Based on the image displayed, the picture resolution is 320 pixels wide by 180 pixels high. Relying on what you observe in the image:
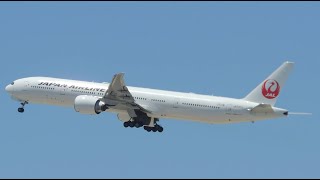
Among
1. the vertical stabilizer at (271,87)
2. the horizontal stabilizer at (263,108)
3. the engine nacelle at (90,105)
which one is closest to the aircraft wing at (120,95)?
the engine nacelle at (90,105)

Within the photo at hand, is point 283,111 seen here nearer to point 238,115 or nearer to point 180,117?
point 238,115

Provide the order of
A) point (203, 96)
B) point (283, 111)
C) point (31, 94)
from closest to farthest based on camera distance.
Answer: point (283, 111), point (203, 96), point (31, 94)

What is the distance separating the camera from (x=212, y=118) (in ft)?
193

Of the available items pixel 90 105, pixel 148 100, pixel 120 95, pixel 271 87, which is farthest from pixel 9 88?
pixel 271 87

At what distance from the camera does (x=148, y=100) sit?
62781mm

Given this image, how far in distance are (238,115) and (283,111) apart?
3877 millimetres

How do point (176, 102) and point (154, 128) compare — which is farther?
point (154, 128)

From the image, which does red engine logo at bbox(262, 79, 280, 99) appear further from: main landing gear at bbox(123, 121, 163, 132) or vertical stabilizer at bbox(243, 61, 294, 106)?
main landing gear at bbox(123, 121, 163, 132)

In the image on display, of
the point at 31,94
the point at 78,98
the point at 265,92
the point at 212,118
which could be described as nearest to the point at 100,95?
the point at 78,98

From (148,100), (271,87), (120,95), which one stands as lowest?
(271,87)

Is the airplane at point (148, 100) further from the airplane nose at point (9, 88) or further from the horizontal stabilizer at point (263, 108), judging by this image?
the airplane nose at point (9, 88)

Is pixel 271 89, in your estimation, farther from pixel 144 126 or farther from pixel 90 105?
pixel 90 105

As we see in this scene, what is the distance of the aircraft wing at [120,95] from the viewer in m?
60.0

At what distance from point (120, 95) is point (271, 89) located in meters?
13.4
